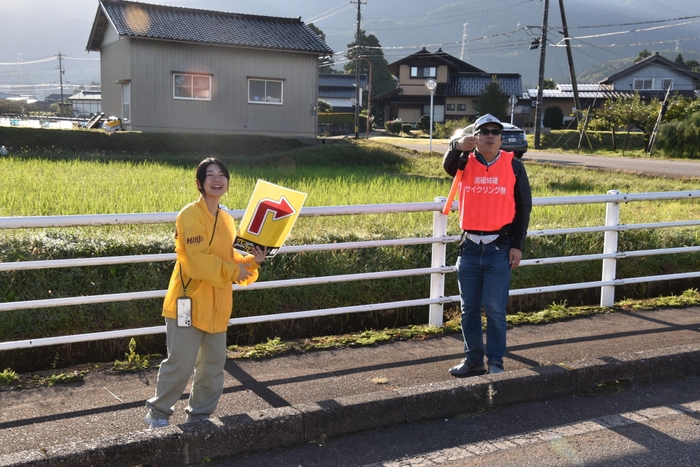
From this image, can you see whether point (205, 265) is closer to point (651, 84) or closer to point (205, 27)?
point (205, 27)

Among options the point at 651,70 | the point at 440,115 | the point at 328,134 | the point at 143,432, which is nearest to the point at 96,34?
the point at 328,134

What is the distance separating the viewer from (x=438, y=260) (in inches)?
223

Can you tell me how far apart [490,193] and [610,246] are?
2.42 m

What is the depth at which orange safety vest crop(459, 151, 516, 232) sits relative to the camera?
14.7 feet

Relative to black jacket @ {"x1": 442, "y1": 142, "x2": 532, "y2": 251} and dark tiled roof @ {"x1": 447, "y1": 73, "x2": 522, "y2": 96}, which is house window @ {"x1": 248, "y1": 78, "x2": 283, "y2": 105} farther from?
dark tiled roof @ {"x1": 447, "y1": 73, "x2": 522, "y2": 96}

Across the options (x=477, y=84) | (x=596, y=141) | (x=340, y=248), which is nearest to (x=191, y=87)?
(x=596, y=141)

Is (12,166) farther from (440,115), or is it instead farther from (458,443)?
(440,115)

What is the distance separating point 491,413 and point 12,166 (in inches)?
477

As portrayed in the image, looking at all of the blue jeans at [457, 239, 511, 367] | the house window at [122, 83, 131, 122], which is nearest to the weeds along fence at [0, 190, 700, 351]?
the blue jeans at [457, 239, 511, 367]

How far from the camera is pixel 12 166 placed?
13.5 meters

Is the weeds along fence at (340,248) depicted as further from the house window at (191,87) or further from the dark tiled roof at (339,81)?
the dark tiled roof at (339,81)

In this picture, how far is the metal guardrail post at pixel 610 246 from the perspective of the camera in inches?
247

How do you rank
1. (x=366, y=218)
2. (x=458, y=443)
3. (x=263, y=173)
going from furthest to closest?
(x=263, y=173)
(x=366, y=218)
(x=458, y=443)

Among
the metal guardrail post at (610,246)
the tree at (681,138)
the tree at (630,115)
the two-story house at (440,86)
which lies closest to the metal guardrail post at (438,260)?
the metal guardrail post at (610,246)
